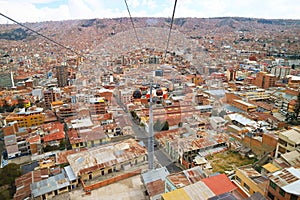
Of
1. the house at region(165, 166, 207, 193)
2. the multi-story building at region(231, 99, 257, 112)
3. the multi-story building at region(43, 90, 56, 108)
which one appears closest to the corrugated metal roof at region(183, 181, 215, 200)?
the house at region(165, 166, 207, 193)

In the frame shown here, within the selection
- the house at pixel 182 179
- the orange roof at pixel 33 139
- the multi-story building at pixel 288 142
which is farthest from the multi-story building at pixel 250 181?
the orange roof at pixel 33 139

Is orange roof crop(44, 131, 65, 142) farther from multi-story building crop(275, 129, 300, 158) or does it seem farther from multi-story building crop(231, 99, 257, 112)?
multi-story building crop(231, 99, 257, 112)

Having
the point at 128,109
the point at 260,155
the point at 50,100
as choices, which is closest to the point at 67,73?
the point at 50,100

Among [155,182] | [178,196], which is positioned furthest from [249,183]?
[155,182]

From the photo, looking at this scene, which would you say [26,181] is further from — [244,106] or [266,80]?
[266,80]

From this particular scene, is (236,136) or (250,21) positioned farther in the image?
(250,21)

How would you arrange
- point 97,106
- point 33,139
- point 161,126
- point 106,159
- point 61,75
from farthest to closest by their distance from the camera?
point 61,75 < point 97,106 < point 161,126 < point 33,139 < point 106,159

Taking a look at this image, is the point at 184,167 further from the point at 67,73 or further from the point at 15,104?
the point at 67,73

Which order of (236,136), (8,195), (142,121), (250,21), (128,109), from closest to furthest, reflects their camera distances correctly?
(8,195) < (236,136) < (142,121) < (128,109) < (250,21)

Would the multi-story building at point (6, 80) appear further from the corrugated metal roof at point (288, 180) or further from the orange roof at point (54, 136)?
the corrugated metal roof at point (288, 180)
